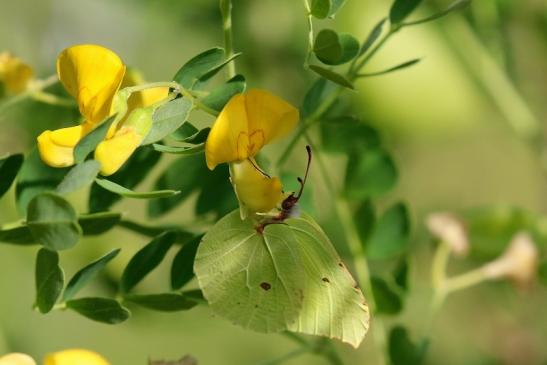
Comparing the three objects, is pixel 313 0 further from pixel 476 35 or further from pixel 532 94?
pixel 532 94

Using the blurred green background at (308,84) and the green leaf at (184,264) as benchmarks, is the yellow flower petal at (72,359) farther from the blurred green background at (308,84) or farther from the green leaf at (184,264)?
the blurred green background at (308,84)

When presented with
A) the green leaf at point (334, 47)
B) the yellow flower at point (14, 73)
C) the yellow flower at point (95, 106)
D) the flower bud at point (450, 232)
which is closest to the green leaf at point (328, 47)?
the green leaf at point (334, 47)

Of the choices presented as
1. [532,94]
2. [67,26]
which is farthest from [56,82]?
[532,94]

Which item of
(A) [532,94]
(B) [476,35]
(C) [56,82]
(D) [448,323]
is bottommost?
(D) [448,323]

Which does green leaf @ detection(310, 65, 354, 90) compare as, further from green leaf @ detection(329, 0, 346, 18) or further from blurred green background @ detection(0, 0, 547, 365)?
blurred green background @ detection(0, 0, 547, 365)

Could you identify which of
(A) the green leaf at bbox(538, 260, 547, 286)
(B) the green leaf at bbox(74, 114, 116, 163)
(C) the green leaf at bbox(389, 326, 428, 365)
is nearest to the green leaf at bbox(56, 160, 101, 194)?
(B) the green leaf at bbox(74, 114, 116, 163)

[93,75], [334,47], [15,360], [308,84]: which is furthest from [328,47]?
[308,84]
